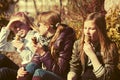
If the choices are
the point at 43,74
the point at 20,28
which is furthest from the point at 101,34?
the point at 20,28

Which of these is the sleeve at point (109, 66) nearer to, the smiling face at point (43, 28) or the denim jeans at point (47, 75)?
the denim jeans at point (47, 75)

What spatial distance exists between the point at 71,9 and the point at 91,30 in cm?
22

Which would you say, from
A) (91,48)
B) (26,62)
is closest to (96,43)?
(91,48)

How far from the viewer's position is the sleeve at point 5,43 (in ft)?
9.59

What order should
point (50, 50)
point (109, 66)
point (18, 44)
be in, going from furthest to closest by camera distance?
point (18, 44) → point (50, 50) → point (109, 66)

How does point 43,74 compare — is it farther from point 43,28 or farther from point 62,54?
point 43,28

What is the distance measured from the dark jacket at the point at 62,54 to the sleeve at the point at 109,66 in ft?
0.74

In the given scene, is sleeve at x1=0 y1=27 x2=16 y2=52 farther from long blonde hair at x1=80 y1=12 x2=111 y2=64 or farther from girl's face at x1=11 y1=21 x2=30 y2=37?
long blonde hair at x1=80 y1=12 x2=111 y2=64

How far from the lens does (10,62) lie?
289 centimetres

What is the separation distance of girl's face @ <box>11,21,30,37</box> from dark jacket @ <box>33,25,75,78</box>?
0.25 metres

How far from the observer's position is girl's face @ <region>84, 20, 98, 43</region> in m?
2.70

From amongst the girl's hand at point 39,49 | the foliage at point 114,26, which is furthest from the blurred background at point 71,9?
the girl's hand at point 39,49

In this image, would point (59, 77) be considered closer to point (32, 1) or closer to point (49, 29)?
point (49, 29)

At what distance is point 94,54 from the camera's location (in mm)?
2691
